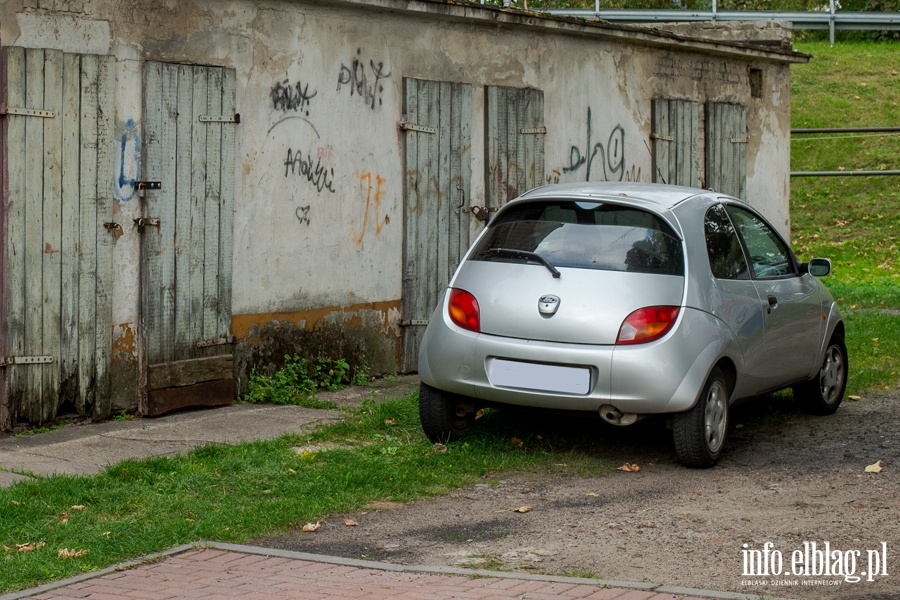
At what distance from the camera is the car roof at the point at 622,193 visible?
7.47 meters

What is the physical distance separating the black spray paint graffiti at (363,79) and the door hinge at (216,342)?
2282 mm

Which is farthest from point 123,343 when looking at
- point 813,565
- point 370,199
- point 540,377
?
point 813,565

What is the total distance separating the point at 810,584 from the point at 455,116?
6.75 metres

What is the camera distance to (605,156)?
42.2 ft

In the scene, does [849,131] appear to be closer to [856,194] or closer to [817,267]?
[856,194]

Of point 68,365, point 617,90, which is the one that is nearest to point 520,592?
point 68,365

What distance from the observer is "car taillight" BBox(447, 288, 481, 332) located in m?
7.25

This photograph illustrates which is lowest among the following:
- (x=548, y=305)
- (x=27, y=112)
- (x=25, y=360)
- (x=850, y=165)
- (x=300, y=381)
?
(x=300, y=381)

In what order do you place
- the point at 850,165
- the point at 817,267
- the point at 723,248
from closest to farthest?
the point at 723,248, the point at 817,267, the point at 850,165

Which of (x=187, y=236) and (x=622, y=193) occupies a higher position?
(x=622, y=193)

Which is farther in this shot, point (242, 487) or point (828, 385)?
point (828, 385)

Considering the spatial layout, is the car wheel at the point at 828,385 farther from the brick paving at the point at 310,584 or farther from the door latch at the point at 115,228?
the door latch at the point at 115,228

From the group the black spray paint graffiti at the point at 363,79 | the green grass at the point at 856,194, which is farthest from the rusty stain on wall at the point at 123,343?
the green grass at the point at 856,194

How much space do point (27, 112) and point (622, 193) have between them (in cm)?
381
